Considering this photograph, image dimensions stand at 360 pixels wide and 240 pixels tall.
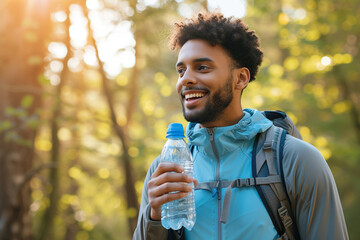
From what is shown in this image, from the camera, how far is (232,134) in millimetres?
2342

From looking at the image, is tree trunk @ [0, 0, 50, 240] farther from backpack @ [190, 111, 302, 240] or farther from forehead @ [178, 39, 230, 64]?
backpack @ [190, 111, 302, 240]

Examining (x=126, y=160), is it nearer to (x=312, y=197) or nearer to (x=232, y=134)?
(x=232, y=134)

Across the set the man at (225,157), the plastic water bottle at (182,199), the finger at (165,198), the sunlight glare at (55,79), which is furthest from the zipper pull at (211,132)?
the sunlight glare at (55,79)

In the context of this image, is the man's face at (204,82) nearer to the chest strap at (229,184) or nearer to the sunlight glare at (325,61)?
the chest strap at (229,184)

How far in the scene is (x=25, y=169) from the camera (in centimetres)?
682

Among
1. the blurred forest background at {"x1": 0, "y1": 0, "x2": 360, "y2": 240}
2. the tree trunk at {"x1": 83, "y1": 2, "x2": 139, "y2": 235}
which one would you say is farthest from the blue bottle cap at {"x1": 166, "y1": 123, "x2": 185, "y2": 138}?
the tree trunk at {"x1": 83, "y1": 2, "x2": 139, "y2": 235}

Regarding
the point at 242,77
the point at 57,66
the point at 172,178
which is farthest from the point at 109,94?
the point at 172,178

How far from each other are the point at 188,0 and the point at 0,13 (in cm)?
452

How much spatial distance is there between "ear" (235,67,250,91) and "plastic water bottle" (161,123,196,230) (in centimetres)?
59

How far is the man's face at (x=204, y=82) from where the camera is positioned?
2398 millimetres

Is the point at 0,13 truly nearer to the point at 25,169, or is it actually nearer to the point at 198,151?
the point at 25,169

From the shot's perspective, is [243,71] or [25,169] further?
[25,169]

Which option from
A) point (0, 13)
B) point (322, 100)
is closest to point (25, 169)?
point (0, 13)

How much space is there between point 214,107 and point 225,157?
340 mm
